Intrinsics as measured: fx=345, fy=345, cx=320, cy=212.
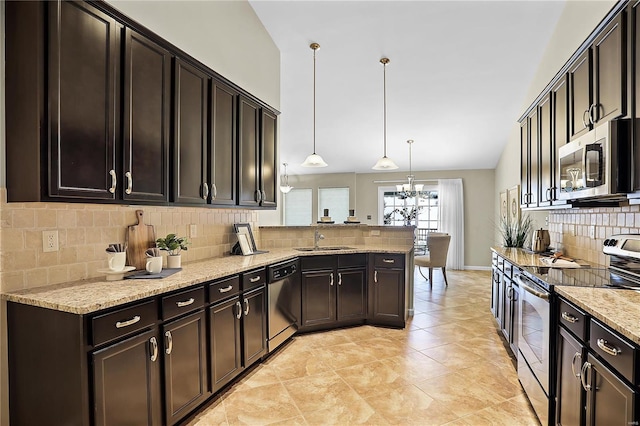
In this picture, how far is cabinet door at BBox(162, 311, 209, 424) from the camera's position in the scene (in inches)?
78.0

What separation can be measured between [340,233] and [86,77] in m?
3.28

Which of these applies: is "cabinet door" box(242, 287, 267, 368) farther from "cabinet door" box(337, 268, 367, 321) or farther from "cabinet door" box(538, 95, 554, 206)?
"cabinet door" box(538, 95, 554, 206)

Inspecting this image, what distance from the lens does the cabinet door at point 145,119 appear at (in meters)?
2.04

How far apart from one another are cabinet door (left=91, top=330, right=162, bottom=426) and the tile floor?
1.56 feet

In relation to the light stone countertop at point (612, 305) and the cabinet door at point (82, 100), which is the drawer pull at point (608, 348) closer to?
the light stone countertop at point (612, 305)

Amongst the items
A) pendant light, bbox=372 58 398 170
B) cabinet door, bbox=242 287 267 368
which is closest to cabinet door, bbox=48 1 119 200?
cabinet door, bbox=242 287 267 368

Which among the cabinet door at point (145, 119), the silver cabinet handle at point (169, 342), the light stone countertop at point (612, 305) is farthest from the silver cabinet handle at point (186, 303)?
the light stone countertop at point (612, 305)

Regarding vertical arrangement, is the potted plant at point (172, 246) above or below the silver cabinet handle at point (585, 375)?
above

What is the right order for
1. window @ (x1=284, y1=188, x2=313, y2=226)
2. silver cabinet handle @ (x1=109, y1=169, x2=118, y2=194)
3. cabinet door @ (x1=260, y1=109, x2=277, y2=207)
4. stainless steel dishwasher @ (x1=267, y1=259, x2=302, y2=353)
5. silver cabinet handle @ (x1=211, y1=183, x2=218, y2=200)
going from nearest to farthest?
silver cabinet handle @ (x1=109, y1=169, x2=118, y2=194)
silver cabinet handle @ (x1=211, y1=183, x2=218, y2=200)
stainless steel dishwasher @ (x1=267, y1=259, x2=302, y2=353)
cabinet door @ (x1=260, y1=109, x2=277, y2=207)
window @ (x1=284, y1=188, x2=313, y2=226)

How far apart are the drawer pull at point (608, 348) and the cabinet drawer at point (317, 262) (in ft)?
8.49

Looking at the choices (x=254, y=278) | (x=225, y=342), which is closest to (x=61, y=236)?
(x=225, y=342)

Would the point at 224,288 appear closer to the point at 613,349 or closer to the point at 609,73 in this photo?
the point at 613,349

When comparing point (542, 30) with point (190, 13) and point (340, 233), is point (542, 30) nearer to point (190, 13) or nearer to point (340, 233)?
point (340, 233)

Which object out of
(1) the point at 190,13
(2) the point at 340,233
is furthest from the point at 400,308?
(1) the point at 190,13
